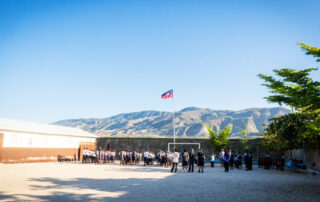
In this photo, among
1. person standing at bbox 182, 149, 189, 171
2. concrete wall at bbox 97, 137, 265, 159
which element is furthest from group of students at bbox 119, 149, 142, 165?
concrete wall at bbox 97, 137, 265, 159

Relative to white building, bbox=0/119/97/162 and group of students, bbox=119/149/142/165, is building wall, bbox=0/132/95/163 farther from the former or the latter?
group of students, bbox=119/149/142/165


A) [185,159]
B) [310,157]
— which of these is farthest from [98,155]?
[310,157]

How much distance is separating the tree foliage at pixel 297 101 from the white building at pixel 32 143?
21725 mm

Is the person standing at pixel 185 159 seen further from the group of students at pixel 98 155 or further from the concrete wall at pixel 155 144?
the concrete wall at pixel 155 144

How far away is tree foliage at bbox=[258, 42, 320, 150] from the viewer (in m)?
9.30

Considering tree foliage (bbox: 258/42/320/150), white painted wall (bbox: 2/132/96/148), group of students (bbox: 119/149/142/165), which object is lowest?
group of students (bbox: 119/149/142/165)

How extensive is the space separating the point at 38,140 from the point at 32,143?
81 cm

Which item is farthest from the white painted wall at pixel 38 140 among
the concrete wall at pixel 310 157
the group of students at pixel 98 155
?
the concrete wall at pixel 310 157

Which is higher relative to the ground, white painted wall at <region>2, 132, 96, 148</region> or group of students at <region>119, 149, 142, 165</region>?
white painted wall at <region>2, 132, 96, 148</region>

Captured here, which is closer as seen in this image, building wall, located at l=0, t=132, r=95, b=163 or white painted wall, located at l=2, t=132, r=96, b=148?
building wall, located at l=0, t=132, r=95, b=163

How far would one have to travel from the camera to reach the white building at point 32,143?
20828 millimetres

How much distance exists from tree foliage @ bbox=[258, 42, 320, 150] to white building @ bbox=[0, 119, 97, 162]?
21.7 m

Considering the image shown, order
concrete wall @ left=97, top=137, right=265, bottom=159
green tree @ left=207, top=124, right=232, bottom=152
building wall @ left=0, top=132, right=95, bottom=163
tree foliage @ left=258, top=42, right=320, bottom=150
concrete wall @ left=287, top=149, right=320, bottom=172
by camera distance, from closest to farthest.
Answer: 1. tree foliage @ left=258, top=42, right=320, bottom=150
2. concrete wall @ left=287, top=149, right=320, bottom=172
3. building wall @ left=0, top=132, right=95, bottom=163
4. green tree @ left=207, top=124, right=232, bottom=152
5. concrete wall @ left=97, top=137, right=265, bottom=159

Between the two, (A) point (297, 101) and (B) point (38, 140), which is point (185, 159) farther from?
(B) point (38, 140)
